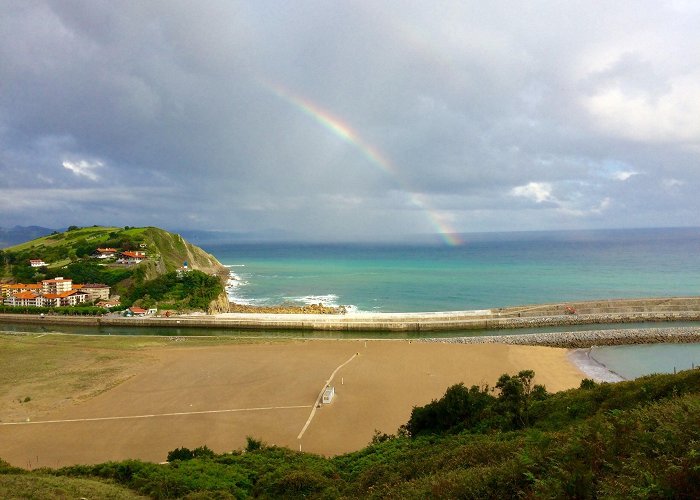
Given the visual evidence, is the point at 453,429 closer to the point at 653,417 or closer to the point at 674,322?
the point at 653,417

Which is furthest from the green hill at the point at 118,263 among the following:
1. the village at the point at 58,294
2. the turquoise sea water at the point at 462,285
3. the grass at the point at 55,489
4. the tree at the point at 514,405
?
the tree at the point at 514,405

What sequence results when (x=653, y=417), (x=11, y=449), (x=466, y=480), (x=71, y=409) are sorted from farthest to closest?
(x=71, y=409) < (x=11, y=449) < (x=653, y=417) < (x=466, y=480)

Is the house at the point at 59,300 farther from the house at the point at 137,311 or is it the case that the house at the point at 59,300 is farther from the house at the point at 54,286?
the house at the point at 137,311

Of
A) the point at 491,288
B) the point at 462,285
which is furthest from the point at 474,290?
the point at 462,285

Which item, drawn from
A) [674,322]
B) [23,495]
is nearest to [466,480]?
[23,495]

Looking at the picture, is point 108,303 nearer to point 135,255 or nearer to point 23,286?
point 23,286

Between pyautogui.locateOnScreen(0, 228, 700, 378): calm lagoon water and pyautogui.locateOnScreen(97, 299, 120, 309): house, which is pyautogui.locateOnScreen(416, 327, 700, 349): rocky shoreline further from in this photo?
pyautogui.locateOnScreen(97, 299, 120, 309): house
